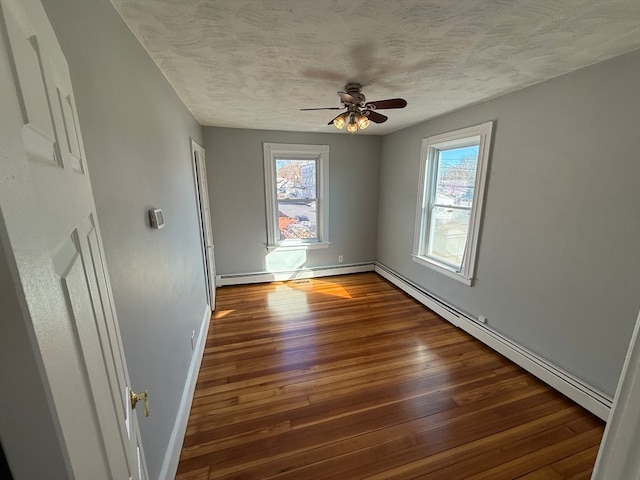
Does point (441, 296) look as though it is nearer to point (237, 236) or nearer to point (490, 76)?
point (490, 76)

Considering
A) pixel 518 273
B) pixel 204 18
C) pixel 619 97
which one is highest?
pixel 204 18

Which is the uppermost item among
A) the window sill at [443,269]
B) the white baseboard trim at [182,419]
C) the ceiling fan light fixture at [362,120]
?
the ceiling fan light fixture at [362,120]

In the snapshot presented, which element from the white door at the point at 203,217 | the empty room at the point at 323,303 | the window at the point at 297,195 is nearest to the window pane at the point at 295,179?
the window at the point at 297,195

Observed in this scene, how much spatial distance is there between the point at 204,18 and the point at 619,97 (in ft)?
7.88

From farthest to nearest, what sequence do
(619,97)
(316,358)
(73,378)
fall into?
(316,358) → (619,97) → (73,378)

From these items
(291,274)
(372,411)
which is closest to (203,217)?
(291,274)

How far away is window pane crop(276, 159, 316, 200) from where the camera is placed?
3.98 m

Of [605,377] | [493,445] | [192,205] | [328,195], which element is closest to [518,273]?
[605,377]

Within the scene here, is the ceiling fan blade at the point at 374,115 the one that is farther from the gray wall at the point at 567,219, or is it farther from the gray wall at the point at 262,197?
the gray wall at the point at 262,197

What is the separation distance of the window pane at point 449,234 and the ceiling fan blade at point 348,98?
175 cm

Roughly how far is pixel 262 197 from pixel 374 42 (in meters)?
2.78

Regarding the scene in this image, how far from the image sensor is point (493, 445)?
1.61 meters

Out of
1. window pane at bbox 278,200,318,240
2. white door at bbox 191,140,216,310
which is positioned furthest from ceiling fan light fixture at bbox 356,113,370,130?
window pane at bbox 278,200,318,240

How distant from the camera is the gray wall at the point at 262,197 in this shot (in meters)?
3.66
